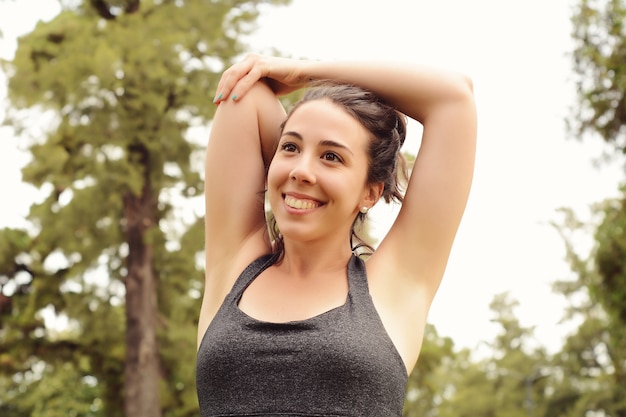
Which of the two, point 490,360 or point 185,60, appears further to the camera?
point 490,360

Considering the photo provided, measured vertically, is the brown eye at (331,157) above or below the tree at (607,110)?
above

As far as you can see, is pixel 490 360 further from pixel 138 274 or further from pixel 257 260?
pixel 257 260

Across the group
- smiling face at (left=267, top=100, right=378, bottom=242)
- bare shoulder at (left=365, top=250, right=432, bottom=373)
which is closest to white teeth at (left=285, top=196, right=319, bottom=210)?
smiling face at (left=267, top=100, right=378, bottom=242)

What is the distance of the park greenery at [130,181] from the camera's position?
43.5ft

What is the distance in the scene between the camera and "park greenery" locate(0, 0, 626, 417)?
13.3 meters

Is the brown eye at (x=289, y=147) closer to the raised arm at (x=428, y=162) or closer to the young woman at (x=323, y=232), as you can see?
the young woman at (x=323, y=232)

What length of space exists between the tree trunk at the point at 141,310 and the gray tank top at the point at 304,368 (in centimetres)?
1212

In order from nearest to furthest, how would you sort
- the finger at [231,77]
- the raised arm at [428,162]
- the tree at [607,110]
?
the raised arm at [428,162] < the finger at [231,77] < the tree at [607,110]

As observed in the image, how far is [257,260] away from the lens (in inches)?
76.0

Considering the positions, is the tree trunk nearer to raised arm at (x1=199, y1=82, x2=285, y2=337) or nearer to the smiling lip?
raised arm at (x1=199, y1=82, x2=285, y2=337)

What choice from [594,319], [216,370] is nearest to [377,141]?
[216,370]

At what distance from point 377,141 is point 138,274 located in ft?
41.3

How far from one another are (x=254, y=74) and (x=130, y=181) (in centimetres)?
1175

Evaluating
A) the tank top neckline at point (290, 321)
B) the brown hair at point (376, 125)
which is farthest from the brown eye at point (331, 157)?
the tank top neckline at point (290, 321)
